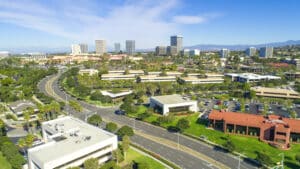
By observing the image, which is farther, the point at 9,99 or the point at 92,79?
the point at 92,79

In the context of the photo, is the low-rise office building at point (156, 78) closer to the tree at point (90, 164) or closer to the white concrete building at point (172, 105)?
the white concrete building at point (172, 105)

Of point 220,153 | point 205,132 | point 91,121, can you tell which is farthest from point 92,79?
point 220,153

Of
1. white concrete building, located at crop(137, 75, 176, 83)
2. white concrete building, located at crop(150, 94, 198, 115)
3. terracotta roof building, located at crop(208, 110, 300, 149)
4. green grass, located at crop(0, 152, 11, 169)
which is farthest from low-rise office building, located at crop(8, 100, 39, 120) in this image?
white concrete building, located at crop(137, 75, 176, 83)

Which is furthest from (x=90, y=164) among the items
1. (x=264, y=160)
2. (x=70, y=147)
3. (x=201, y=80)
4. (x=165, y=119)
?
(x=201, y=80)

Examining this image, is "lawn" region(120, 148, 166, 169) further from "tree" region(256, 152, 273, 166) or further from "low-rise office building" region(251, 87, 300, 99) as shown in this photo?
"low-rise office building" region(251, 87, 300, 99)

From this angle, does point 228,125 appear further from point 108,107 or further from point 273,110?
point 108,107

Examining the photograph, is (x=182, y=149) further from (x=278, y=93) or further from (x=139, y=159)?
(x=278, y=93)

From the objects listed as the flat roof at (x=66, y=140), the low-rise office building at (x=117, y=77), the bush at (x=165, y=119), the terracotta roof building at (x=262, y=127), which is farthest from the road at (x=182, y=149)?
the low-rise office building at (x=117, y=77)
